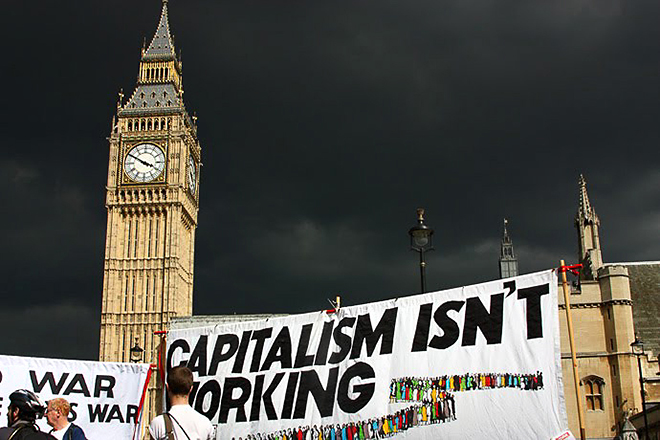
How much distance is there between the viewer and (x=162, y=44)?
89.1 metres

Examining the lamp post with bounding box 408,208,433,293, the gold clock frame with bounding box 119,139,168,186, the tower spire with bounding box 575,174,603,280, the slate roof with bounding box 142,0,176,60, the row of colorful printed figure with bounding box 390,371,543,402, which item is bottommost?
the row of colorful printed figure with bounding box 390,371,543,402

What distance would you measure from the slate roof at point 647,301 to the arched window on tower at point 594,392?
24.2ft

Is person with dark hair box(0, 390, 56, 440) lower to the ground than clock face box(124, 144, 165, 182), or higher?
lower

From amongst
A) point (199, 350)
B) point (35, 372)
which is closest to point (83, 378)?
point (35, 372)

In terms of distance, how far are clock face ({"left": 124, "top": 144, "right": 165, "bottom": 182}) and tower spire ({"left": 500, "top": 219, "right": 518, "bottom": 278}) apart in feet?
127

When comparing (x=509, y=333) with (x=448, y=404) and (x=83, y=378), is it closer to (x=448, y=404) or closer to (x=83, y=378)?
(x=448, y=404)

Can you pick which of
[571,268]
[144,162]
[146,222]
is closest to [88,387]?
[571,268]

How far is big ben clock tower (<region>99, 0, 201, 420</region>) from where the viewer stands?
75.2 m

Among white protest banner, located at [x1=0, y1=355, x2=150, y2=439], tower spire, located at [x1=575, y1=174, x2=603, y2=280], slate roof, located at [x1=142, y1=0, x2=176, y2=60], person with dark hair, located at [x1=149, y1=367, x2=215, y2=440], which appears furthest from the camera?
slate roof, located at [x1=142, y1=0, x2=176, y2=60]

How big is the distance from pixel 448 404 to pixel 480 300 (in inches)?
51.6

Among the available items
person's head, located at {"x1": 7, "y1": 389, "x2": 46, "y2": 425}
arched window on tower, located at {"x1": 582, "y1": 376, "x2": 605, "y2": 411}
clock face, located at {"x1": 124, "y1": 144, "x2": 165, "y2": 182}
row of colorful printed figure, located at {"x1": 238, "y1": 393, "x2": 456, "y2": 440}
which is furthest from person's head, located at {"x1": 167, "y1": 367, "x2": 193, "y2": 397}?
clock face, located at {"x1": 124, "y1": 144, "x2": 165, "y2": 182}

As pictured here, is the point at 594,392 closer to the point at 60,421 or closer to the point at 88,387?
the point at 88,387

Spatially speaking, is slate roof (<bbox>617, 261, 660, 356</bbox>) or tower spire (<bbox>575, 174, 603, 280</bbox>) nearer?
slate roof (<bbox>617, 261, 660, 356</bbox>)

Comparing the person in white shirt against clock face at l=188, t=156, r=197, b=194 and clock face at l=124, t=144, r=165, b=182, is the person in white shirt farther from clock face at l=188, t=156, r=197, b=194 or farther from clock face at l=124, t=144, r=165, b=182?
clock face at l=188, t=156, r=197, b=194
